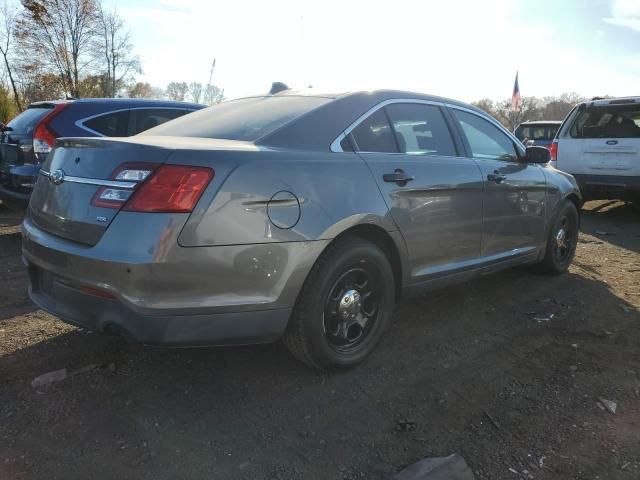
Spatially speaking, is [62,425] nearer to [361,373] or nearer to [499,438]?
[361,373]

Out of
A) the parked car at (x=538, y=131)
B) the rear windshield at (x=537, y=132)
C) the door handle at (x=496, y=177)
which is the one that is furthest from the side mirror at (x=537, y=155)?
the rear windshield at (x=537, y=132)

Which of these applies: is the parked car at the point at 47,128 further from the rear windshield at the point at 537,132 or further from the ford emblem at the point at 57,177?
the rear windshield at the point at 537,132

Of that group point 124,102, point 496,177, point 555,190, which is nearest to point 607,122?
point 555,190

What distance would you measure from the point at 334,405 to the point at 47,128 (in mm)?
4935

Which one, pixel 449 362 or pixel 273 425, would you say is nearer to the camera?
pixel 273 425

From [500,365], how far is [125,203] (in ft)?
7.69

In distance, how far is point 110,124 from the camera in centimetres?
638

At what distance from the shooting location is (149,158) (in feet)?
7.91

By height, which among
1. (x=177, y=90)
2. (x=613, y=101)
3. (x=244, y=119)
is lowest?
(x=177, y=90)

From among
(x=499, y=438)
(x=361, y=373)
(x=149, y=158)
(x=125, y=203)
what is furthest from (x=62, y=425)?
(x=499, y=438)

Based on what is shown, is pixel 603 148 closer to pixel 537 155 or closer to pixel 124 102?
pixel 537 155

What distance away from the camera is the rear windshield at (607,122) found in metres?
8.05

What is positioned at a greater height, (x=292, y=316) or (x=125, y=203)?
(x=125, y=203)

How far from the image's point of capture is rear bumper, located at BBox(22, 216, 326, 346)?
2.32 m
